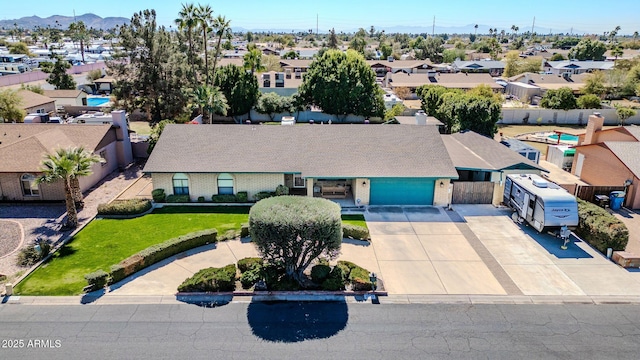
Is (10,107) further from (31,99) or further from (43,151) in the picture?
(43,151)

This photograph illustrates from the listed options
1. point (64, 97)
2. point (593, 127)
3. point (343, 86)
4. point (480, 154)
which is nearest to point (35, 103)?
point (64, 97)

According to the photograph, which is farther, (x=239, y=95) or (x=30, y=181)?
(x=239, y=95)

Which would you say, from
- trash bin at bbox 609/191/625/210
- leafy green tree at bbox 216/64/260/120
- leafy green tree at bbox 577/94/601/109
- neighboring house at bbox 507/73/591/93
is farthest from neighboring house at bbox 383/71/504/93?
trash bin at bbox 609/191/625/210

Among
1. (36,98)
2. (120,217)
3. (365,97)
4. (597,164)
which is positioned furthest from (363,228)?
(36,98)

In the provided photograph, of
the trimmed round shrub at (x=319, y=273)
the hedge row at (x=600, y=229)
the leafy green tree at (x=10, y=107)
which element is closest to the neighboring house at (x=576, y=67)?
the hedge row at (x=600, y=229)

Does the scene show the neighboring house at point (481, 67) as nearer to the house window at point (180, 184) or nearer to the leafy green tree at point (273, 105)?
the leafy green tree at point (273, 105)

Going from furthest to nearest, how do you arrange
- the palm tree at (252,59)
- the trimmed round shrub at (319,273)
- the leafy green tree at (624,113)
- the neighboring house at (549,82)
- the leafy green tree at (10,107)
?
the neighboring house at (549,82) < the palm tree at (252,59) < the leafy green tree at (624,113) < the leafy green tree at (10,107) < the trimmed round shrub at (319,273)

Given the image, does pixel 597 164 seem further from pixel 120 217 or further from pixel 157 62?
pixel 157 62
